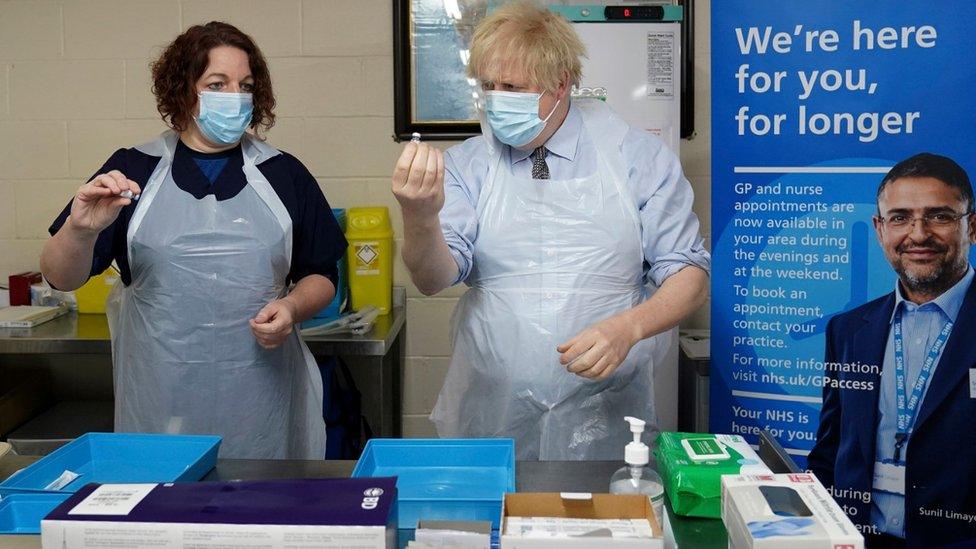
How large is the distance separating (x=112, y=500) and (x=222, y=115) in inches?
44.5

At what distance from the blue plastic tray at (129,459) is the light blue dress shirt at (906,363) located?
1.38 meters

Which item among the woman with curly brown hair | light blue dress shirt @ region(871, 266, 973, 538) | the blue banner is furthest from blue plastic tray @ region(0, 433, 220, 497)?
light blue dress shirt @ region(871, 266, 973, 538)

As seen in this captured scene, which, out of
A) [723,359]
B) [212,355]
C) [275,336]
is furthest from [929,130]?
[212,355]

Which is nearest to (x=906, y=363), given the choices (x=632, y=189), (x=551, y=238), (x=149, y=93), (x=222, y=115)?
(x=632, y=189)

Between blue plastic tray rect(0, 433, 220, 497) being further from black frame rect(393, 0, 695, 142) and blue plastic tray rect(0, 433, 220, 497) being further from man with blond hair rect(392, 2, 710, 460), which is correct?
black frame rect(393, 0, 695, 142)

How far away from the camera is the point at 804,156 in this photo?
6.79 feet

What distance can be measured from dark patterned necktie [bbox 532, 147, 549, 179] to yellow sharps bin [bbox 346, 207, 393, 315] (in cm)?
121

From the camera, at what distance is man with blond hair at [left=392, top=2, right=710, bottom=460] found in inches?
71.3

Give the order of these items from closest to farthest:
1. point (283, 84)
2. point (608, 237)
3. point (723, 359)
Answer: point (608, 237)
point (723, 359)
point (283, 84)

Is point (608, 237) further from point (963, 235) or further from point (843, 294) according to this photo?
point (963, 235)

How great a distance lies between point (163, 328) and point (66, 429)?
1.13 metres

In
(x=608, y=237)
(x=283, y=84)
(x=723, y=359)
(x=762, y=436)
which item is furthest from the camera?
(x=283, y=84)

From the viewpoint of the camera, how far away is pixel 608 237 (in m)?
1.86

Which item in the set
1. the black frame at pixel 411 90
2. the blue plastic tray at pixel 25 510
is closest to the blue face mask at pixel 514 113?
the blue plastic tray at pixel 25 510
